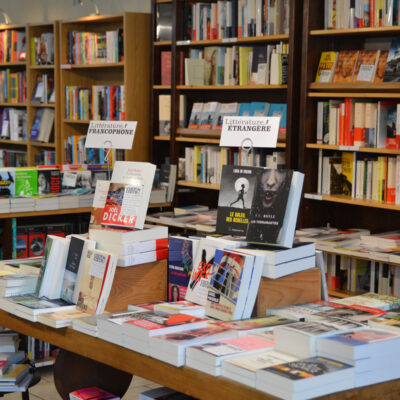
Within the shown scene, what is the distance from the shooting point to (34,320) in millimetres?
2666

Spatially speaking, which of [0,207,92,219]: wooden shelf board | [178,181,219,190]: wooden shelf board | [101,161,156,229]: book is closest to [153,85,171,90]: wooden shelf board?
[178,181,219,190]: wooden shelf board

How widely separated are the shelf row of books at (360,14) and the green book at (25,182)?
7.29 ft

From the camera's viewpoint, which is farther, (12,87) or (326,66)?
(12,87)

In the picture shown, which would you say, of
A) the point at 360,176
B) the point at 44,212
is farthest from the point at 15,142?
the point at 360,176

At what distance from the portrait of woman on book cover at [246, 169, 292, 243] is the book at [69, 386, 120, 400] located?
2.68ft

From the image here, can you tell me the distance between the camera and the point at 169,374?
2.17 m

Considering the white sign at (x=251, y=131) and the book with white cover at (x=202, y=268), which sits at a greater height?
the white sign at (x=251, y=131)

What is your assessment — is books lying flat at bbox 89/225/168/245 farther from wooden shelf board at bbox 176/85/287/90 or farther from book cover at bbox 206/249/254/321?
wooden shelf board at bbox 176/85/287/90

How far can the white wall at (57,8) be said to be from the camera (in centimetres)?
664

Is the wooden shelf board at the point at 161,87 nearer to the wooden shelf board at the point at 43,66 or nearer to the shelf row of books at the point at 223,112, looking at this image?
the shelf row of books at the point at 223,112

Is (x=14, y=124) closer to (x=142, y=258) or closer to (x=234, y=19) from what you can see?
(x=234, y=19)

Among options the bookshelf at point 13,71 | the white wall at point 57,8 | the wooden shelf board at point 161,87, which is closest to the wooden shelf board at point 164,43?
the wooden shelf board at point 161,87

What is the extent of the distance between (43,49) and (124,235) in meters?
4.74

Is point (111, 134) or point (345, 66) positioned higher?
point (345, 66)
